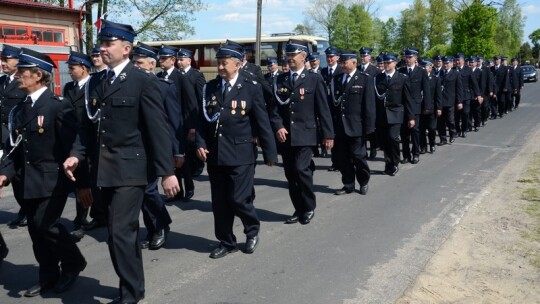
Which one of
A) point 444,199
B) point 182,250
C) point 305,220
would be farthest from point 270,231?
point 444,199

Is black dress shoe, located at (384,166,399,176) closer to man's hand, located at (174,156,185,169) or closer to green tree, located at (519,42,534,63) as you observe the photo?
man's hand, located at (174,156,185,169)

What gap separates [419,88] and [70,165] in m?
8.00

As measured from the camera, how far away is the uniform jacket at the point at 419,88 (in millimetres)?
10391

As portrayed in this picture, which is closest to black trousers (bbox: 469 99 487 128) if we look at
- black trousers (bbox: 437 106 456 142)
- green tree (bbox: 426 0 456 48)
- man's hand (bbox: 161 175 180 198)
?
black trousers (bbox: 437 106 456 142)

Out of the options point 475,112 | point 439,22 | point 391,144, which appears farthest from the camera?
point 439,22

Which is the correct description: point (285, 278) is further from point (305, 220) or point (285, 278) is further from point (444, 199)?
point (444, 199)

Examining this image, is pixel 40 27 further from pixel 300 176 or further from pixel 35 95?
pixel 35 95

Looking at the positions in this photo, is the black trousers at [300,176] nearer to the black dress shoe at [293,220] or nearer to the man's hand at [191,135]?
the black dress shoe at [293,220]

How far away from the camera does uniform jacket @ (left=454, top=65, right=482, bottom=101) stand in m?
14.1

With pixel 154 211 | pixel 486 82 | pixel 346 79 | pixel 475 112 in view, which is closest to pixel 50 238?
pixel 154 211

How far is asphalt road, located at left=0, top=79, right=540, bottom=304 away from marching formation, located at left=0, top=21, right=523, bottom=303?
24 centimetres

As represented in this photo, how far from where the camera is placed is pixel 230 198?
17.2ft

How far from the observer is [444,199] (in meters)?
7.57

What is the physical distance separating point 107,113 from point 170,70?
393 centimetres
